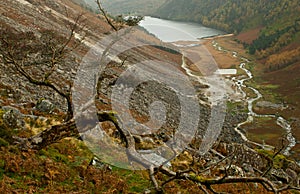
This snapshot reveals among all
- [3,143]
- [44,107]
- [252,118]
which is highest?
[3,143]

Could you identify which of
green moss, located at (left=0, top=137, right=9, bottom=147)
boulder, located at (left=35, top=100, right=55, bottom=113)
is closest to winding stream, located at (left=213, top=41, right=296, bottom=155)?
boulder, located at (left=35, top=100, right=55, bottom=113)

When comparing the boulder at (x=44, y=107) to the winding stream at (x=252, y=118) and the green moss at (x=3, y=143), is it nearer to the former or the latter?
the green moss at (x=3, y=143)

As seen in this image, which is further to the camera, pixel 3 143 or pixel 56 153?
pixel 56 153

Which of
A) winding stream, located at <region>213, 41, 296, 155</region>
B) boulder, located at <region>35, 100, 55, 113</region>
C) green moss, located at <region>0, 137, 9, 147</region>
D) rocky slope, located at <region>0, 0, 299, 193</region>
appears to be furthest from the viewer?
winding stream, located at <region>213, 41, 296, 155</region>

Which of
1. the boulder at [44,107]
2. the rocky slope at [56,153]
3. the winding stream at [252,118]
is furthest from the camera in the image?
the winding stream at [252,118]

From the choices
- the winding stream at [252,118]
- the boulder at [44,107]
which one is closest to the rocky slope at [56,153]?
the boulder at [44,107]

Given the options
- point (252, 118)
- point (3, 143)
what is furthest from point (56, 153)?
point (252, 118)

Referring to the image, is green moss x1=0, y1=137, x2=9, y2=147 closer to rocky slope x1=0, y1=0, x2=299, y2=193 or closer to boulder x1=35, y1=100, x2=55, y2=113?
rocky slope x1=0, y1=0, x2=299, y2=193

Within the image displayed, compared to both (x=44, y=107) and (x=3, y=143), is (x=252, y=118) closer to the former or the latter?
(x=44, y=107)

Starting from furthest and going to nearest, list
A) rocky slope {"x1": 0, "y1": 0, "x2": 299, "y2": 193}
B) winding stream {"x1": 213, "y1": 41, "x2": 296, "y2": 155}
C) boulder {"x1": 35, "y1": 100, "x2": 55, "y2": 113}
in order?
winding stream {"x1": 213, "y1": 41, "x2": 296, "y2": 155} → boulder {"x1": 35, "y1": 100, "x2": 55, "y2": 113} → rocky slope {"x1": 0, "y1": 0, "x2": 299, "y2": 193}

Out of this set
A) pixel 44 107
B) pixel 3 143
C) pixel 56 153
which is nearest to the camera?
pixel 3 143

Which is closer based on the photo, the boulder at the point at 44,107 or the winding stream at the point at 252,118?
the boulder at the point at 44,107
